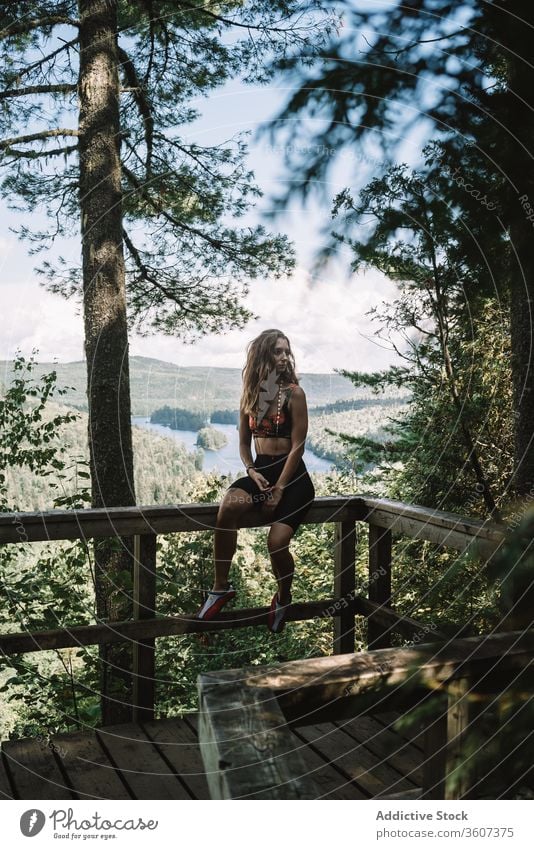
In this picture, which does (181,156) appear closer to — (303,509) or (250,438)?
(250,438)

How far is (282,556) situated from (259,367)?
0.84 metres

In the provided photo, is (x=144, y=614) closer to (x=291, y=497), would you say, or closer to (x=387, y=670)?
(x=291, y=497)

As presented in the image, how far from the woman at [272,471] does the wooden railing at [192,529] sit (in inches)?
3.5

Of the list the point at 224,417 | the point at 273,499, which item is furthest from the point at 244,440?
the point at 224,417

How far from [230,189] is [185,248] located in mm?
696

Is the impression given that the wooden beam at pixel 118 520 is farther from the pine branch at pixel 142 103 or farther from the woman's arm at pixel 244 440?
the pine branch at pixel 142 103

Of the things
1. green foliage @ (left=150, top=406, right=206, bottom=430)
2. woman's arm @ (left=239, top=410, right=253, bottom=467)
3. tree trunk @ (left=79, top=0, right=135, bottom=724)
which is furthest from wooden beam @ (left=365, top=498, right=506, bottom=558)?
tree trunk @ (left=79, top=0, right=135, bottom=724)

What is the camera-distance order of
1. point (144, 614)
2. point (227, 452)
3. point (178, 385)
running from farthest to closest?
1. point (178, 385)
2. point (227, 452)
3. point (144, 614)

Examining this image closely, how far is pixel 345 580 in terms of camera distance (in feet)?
10.5

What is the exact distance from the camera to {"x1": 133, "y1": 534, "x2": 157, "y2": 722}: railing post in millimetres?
2773

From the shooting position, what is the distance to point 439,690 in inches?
47.3

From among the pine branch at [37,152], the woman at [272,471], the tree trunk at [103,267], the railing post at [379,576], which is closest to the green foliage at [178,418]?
the tree trunk at [103,267]

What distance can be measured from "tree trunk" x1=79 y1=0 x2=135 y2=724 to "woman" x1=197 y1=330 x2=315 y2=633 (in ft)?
6.70

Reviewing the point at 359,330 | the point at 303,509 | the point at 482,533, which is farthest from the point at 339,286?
the point at 482,533
